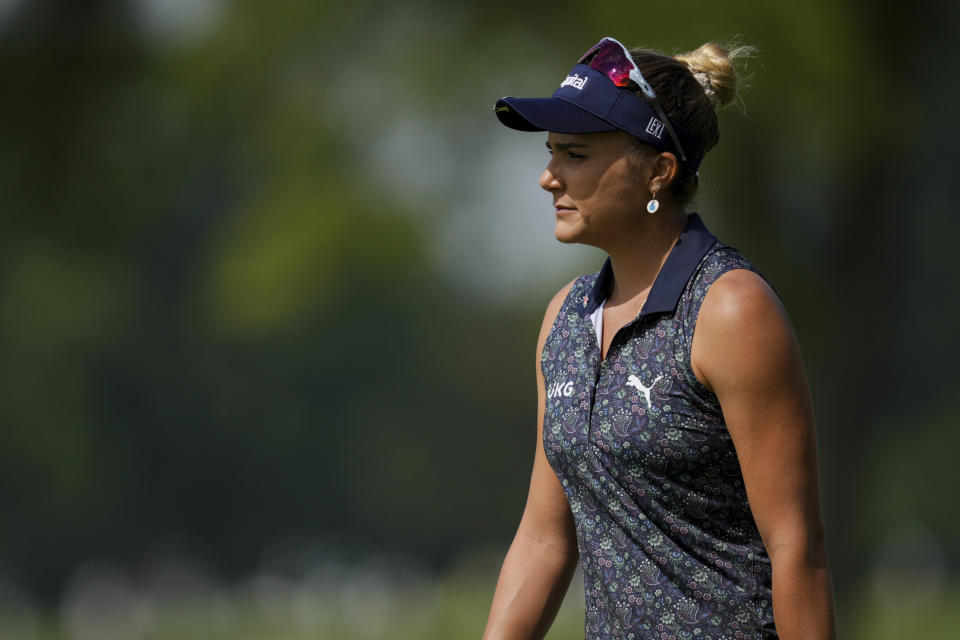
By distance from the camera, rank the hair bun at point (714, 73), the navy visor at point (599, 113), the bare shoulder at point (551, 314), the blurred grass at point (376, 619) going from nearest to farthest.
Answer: the navy visor at point (599, 113)
the hair bun at point (714, 73)
the bare shoulder at point (551, 314)
the blurred grass at point (376, 619)

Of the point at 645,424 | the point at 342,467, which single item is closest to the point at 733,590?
the point at 645,424

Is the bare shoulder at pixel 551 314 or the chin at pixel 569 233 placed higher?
the chin at pixel 569 233

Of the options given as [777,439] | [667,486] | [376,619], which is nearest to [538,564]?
[667,486]

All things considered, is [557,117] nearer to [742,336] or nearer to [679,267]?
[679,267]

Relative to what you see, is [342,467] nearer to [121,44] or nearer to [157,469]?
[157,469]

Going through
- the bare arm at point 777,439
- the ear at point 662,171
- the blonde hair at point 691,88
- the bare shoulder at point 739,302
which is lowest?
the bare arm at point 777,439

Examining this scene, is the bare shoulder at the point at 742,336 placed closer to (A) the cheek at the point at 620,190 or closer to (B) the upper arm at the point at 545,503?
(A) the cheek at the point at 620,190

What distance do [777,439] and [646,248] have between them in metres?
0.55

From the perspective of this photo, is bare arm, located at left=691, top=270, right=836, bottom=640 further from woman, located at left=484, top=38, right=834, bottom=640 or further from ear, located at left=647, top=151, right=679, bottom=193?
ear, located at left=647, top=151, right=679, bottom=193

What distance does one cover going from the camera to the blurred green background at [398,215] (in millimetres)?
8602

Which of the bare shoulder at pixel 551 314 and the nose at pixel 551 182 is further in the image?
the bare shoulder at pixel 551 314

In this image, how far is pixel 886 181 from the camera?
8.89 m

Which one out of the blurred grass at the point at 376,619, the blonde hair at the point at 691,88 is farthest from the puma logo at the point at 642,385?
the blurred grass at the point at 376,619

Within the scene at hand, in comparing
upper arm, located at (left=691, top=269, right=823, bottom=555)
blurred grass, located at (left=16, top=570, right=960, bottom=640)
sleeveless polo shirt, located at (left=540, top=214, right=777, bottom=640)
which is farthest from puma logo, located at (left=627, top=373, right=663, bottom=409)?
blurred grass, located at (left=16, top=570, right=960, bottom=640)
